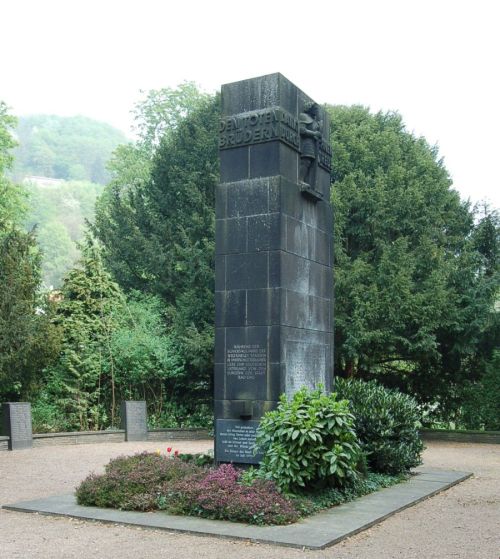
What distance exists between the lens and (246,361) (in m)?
10.6

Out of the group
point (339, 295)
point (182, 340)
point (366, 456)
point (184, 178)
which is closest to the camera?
point (366, 456)

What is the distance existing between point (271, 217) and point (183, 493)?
3966 millimetres

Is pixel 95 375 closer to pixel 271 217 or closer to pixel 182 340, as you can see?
pixel 182 340

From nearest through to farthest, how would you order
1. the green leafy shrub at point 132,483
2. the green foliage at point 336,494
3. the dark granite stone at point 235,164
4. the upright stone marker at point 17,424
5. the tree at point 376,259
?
the green foliage at point 336,494 < the green leafy shrub at point 132,483 < the dark granite stone at point 235,164 < the upright stone marker at point 17,424 < the tree at point 376,259

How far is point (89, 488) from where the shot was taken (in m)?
9.59

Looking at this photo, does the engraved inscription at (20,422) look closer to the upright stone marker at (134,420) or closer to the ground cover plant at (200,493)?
the upright stone marker at (134,420)

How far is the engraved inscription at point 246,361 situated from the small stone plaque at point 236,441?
660mm

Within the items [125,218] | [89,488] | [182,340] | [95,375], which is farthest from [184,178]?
[89,488]

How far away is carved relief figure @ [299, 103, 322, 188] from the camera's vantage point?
37.2 ft

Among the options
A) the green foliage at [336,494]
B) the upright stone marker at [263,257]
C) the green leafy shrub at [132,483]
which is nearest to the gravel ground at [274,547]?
the green leafy shrub at [132,483]

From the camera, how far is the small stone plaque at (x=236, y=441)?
1040 cm

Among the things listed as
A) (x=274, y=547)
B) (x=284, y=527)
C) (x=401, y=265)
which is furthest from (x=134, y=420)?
(x=274, y=547)

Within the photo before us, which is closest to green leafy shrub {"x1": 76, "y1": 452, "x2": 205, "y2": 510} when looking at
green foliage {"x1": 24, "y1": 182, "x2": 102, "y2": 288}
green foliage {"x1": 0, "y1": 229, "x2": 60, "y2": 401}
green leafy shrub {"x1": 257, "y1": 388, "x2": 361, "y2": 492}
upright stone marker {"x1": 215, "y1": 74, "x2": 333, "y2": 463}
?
upright stone marker {"x1": 215, "y1": 74, "x2": 333, "y2": 463}

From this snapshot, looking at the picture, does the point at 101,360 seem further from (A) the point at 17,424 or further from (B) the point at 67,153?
(B) the point at 67,153
